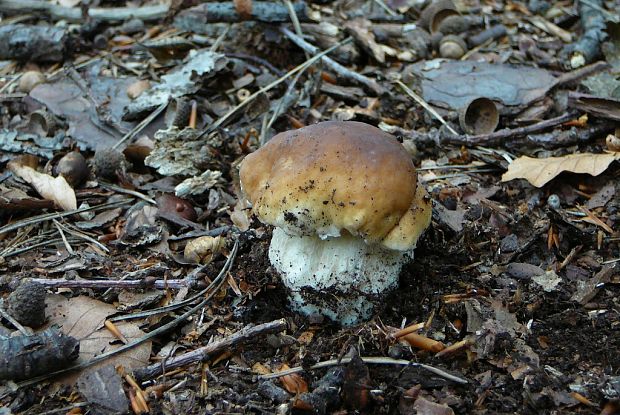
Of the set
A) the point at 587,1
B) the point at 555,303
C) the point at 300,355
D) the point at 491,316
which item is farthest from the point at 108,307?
the point at 587,1

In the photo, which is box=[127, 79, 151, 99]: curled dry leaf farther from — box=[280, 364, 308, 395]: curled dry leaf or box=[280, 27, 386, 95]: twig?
box=[280, 364, 308, 395]: curled dry leaf

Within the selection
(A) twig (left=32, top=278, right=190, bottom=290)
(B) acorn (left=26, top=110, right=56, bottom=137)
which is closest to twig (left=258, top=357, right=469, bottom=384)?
(A) twig (left=32, top=278, right=190, bottom=290)

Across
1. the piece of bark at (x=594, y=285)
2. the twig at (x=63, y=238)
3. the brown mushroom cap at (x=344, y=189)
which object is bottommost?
the piece of bark at (x=594, y=285)

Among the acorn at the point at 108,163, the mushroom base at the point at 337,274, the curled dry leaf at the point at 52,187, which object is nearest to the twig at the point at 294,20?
the acorn at the point at 108,163

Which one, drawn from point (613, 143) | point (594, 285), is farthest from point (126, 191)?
point (613, 143)

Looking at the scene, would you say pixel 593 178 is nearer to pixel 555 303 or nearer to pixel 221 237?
pixel 555 303

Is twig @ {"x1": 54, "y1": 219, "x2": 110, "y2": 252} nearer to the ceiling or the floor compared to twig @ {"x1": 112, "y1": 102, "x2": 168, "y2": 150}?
nearer to the floor

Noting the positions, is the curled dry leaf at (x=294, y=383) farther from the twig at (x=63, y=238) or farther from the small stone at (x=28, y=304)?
the twig at (x=63, y=238)
